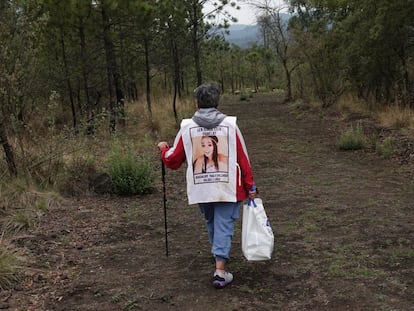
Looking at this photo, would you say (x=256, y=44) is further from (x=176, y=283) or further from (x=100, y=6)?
(x=176, y=283)

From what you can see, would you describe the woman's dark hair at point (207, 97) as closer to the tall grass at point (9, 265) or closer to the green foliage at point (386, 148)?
the tall grass at point (9, 265)

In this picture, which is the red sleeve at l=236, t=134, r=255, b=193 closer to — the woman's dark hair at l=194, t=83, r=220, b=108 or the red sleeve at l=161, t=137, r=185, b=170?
the woman's dark hair at l=194, t=83, r=220, b=108

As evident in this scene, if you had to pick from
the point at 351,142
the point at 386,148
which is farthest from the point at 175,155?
the point at 351,142

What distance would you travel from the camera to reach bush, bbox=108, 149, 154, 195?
7512mm

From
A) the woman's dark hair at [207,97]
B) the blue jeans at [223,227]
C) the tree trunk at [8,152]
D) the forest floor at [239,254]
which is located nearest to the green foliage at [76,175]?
the forest floor at [239,254]

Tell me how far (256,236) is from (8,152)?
4375 millimetres

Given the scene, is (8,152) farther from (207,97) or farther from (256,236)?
(256,236)

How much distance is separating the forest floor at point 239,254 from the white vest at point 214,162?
760 millimetres

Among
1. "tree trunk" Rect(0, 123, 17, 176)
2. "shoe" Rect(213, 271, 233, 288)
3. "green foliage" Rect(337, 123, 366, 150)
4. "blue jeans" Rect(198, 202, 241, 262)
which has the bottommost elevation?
"shoe" Rect(213, 271, 233, 288)

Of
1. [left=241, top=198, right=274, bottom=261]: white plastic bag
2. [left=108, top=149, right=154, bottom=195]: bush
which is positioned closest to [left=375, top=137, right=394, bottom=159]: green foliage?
[left=108, top=149, right=154, bottom=195]: bush

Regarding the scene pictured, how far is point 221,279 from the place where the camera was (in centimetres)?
403

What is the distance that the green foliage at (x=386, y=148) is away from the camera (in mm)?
10081

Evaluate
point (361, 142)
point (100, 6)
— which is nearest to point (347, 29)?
point (361, 142)

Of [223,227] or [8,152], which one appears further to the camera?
[8,152]
